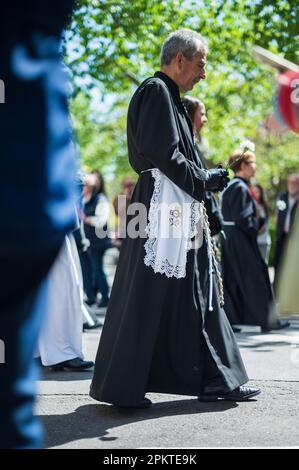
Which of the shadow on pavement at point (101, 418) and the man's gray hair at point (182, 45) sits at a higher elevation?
the man's gray hair at point (182, 45)

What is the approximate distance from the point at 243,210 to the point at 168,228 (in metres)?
4.38

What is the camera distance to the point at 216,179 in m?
4.87

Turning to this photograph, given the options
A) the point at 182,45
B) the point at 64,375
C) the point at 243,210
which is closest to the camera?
the point at 182,45

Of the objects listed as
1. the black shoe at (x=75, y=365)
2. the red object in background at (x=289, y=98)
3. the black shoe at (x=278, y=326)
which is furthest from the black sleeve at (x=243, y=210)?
the red object in background at (x=289, y=98)

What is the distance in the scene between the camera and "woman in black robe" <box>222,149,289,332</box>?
29.9ft

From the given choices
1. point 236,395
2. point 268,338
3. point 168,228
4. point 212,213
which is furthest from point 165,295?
point 268,338

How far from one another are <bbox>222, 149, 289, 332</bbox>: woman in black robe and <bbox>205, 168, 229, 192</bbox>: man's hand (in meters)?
4.09

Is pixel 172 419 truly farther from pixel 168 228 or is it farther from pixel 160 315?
pixel 168 228

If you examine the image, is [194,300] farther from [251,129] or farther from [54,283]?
[251,129]

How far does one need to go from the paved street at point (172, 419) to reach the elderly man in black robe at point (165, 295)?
132mm

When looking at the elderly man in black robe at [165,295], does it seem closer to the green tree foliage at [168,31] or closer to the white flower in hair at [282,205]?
the green tree foliage at [168,31]

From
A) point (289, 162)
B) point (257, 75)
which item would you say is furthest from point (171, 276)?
point (289, 162)

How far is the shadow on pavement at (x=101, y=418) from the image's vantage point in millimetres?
4277

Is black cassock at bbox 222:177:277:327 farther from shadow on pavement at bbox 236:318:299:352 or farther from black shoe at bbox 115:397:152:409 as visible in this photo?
black shoe at bbox 115:397:152:409
